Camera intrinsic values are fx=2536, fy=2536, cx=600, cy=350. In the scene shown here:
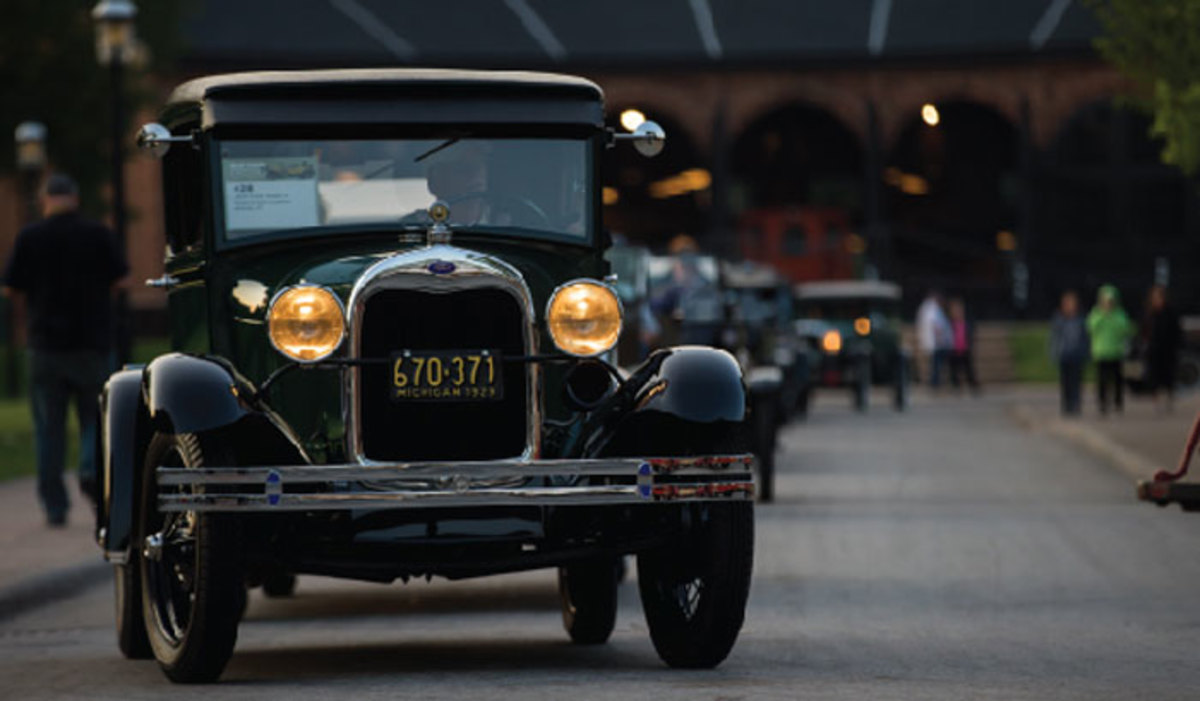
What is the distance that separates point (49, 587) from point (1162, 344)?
72.5 feet

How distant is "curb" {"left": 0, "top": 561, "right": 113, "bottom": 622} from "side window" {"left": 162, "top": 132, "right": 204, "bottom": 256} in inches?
91.3

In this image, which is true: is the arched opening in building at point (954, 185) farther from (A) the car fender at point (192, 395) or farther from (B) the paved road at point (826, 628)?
(A) the car fender at point (192, 395)

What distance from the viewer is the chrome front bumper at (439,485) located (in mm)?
8750

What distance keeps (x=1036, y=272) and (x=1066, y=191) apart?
2.11m

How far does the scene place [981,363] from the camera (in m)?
47.7

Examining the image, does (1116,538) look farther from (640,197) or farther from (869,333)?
(640,197)

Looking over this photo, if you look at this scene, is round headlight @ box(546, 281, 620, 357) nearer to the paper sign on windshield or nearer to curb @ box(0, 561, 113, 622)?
the paper sign on windshield

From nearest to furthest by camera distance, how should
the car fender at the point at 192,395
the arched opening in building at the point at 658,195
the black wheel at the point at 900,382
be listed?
the car fender at the point at 192,395, the black wheel at the point at 900,382, the arched opening in building at the point at 658,195

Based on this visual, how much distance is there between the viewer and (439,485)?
8945 mm

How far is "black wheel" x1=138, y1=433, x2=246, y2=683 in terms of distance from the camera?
878cm

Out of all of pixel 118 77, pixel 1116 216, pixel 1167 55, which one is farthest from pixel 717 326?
pixel 1116 216

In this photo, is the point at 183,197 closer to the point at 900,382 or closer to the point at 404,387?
the point at 404,387

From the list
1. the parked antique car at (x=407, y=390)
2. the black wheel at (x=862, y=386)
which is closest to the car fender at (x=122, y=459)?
the parked antique car at (x=407, y=390)

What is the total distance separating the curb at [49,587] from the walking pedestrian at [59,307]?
1969mm
